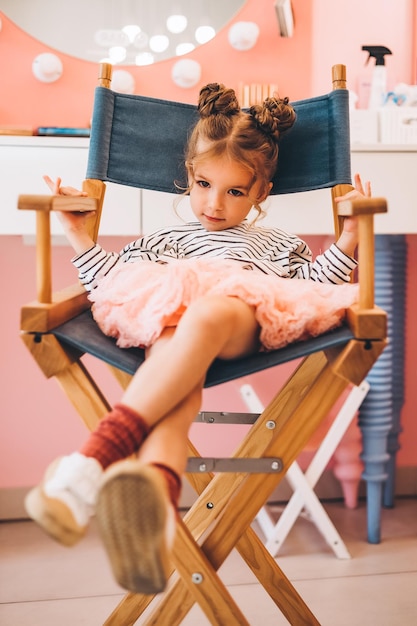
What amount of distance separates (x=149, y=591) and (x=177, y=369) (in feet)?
0.84

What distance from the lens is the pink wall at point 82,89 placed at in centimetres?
200

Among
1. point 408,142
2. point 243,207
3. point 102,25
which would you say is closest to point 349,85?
point 408,142

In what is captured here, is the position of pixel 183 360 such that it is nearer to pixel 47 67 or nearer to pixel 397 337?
pixel 397 337

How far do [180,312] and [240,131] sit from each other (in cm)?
46

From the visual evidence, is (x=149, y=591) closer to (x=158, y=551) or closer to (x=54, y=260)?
(x=158, y=551)

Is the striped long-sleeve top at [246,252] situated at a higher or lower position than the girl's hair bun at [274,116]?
lower

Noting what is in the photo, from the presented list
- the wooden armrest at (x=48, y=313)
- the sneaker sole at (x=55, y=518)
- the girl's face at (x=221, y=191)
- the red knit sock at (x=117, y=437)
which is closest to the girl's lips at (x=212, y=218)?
the girl's face at (x=221, y=191)

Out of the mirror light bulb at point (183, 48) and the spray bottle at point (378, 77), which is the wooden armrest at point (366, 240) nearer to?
the spray bottle at point (378, 77)

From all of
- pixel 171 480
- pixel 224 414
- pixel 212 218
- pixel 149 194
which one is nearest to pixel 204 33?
pixel 149 194

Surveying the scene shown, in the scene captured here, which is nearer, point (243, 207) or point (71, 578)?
point (243, 207)

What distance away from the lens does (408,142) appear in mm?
1859

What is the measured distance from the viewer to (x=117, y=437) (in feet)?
2.86

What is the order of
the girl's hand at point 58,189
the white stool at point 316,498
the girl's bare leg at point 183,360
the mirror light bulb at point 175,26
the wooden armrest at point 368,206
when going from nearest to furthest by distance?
the girl's bare leg at point 183,360
the wooden armrest at point 368,206
the girl's hand at point 58,189
the white stool at point 316,498
the mirror light bulb at point 175,26

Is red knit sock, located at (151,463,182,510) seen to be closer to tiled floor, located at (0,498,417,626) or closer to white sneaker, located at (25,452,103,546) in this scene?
white sneaker, located at (25,452,103,546)
